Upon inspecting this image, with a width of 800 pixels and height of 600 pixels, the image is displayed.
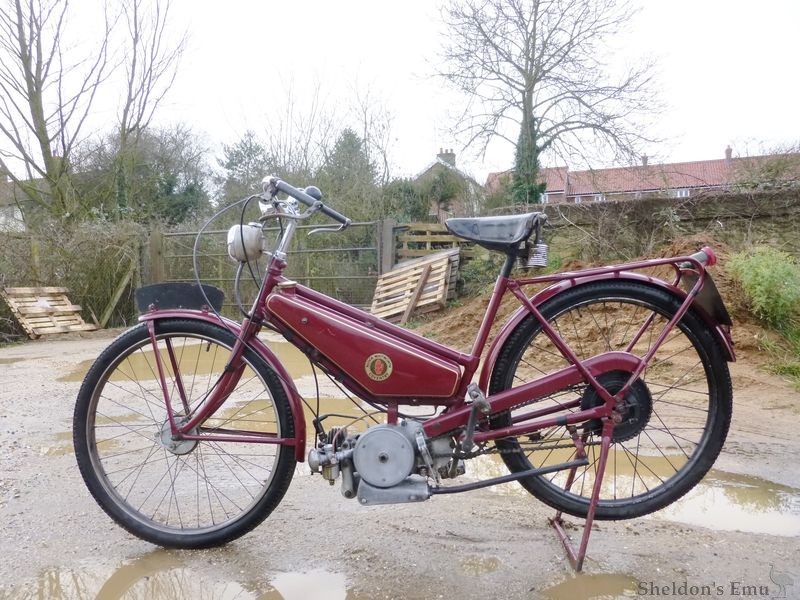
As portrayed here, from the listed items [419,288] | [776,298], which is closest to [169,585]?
[776,298]

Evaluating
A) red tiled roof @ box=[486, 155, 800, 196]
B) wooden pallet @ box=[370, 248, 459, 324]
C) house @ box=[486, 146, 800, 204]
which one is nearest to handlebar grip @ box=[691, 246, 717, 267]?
house @ box=[486, 146, 800, 204]

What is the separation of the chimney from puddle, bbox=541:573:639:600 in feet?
41.9

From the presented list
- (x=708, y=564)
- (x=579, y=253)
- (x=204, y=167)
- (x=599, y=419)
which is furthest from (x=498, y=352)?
(x=204, y=167)

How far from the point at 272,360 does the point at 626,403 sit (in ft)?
4.37

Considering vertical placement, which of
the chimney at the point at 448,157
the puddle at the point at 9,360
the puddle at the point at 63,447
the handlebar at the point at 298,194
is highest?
the chimney at the point at 448,157

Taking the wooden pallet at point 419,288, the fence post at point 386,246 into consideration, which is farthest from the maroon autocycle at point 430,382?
the fence post at point 386,246

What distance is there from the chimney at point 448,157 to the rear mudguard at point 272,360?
12334 millimetres

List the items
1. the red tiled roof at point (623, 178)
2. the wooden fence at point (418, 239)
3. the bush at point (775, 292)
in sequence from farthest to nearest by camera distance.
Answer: the red tiled roof at point (623, 178)
the wooden fence at point (418, 239)
the bush at point (775, 292)

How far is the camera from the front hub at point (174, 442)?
223 centimetres

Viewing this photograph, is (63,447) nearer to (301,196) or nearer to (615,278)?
(301,196)

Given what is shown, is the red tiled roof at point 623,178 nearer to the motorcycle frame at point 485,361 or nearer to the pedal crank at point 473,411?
the motorcycle frame at point 485,361

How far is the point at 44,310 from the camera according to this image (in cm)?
971

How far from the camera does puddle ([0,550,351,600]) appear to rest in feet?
6.20

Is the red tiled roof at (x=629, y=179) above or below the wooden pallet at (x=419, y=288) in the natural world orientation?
above
